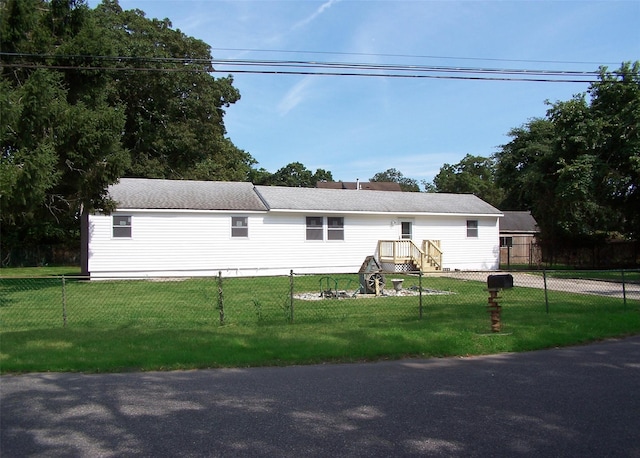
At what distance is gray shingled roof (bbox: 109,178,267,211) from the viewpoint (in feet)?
73.3

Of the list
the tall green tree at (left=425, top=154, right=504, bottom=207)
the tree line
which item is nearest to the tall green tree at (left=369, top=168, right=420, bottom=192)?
the tall green tree at (left=425, top=154, right=504, bottom=207)

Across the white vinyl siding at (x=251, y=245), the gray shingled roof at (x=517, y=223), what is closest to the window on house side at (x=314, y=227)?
the white vinyl siding at (x=251, y=245)

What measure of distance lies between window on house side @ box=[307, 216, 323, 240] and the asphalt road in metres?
17.0

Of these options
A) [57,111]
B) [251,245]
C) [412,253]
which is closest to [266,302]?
[57,111]

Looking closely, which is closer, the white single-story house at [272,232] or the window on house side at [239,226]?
the white single-story house at [272,232]

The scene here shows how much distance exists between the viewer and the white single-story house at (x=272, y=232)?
71.6ft

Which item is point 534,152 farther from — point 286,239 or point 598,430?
point 598,430

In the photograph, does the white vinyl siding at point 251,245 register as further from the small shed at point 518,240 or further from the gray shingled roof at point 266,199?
the small shed at point 518,240

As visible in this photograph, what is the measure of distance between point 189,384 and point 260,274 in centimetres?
1699

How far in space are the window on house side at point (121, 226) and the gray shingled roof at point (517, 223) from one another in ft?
92.7

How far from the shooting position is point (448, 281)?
20.8 metres

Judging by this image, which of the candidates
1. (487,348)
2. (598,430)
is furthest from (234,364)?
(598,430)

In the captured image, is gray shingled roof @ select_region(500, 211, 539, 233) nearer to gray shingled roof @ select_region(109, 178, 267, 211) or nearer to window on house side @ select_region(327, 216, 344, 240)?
window on house side @ select_region(327, 216, 344, 240)

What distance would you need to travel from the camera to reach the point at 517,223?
41.0 m
